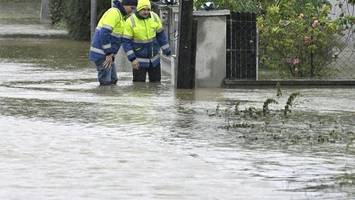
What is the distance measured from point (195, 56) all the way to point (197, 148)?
659cm

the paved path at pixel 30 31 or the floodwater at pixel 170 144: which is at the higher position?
the paved path at pixel 30 31

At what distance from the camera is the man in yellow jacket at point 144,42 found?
53.4 feet

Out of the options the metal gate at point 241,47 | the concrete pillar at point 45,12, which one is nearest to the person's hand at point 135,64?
the metal gate at point 241,47

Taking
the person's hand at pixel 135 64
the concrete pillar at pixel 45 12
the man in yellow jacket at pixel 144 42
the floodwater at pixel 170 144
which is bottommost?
the floodwater at pixel 170 144

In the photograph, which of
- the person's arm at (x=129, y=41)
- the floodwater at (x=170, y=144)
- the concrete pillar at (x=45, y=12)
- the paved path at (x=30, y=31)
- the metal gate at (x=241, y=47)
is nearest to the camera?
the floodwater at (x=170, y=144)

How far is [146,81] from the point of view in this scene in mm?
16859

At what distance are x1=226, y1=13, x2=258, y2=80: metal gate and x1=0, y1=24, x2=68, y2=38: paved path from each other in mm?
16087

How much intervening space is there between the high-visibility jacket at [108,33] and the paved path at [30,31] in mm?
15202

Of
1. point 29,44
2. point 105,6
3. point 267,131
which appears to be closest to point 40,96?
point 267,131

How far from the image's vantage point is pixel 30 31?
33312 mm

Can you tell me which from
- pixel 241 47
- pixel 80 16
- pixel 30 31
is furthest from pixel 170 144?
pixel 30 31

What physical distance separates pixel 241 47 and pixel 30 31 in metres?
18.2

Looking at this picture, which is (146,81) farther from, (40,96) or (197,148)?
(197,148)

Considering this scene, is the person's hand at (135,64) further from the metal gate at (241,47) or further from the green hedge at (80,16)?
the green hedge at (80,16)
